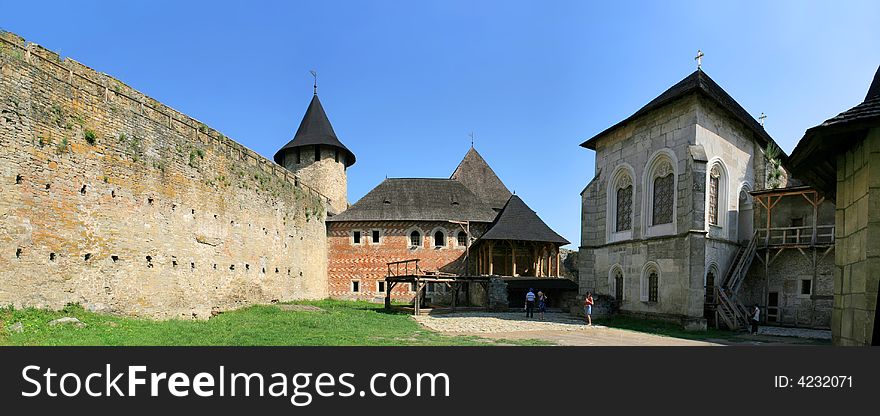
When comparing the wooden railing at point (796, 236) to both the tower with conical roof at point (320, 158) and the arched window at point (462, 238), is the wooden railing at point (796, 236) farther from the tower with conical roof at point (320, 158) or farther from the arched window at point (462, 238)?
the tower with conical roof at point (320, 158)

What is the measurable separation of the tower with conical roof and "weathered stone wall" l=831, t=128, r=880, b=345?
88.3 ft

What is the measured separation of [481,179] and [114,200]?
25535mm

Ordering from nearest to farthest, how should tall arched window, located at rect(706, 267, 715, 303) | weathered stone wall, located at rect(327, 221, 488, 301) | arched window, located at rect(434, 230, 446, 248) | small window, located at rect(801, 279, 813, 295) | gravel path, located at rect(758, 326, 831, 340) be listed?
1. gravel path, located at rect(758, 326, 831, 340)
2. tall arched window, located at rect(706, 267, 715, 303)
3. small window, located at rect(801, 279, 813, 295)
4. weathered stone wall, located at rect(327, 221, 488, 301)
5. arched window, located at rect(434, 230, 446, 248)

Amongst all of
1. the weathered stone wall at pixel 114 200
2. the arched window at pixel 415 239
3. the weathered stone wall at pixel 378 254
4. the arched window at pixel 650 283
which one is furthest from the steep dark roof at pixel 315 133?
the arched window at pixel 650 283

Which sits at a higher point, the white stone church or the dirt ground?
the white stone church

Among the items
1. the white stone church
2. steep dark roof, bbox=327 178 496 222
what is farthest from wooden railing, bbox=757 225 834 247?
steep dark roof, bbox=327 178 496 222

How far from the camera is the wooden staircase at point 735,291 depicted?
15039mm

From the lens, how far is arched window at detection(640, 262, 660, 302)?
16.5 metres

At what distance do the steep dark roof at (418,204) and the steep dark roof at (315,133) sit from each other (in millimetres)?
4074

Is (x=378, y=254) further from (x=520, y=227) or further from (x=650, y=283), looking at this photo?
(x=650, y=283)

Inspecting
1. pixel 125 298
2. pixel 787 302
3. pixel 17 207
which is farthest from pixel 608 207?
pixel 17 207

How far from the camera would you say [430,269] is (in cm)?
2888

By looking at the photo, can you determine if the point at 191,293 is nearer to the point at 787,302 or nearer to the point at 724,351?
the point at 724,351

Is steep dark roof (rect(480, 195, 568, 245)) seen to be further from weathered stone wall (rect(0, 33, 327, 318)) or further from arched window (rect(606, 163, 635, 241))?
weathered stone wall (rect(0, 33, 327, 318))
